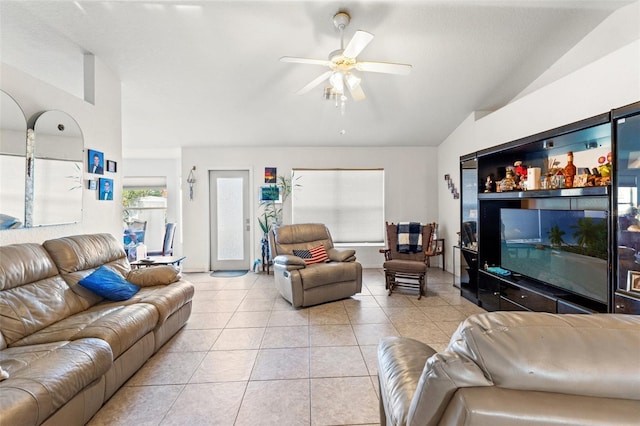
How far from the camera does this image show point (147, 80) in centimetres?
347

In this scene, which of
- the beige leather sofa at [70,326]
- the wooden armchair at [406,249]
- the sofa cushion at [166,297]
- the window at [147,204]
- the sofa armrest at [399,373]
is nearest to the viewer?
the sofa armrest at [399,373]

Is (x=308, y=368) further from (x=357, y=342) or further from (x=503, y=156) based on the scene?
(x=503, y=156)

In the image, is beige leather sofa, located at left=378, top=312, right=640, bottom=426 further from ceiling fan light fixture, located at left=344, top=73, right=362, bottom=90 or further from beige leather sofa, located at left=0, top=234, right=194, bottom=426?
ceiling fan light fixture, located at left=344, top=73, right=362, bottom=90

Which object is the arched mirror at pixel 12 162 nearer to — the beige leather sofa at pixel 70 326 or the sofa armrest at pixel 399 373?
the beige leather sofa at pixel 70 326

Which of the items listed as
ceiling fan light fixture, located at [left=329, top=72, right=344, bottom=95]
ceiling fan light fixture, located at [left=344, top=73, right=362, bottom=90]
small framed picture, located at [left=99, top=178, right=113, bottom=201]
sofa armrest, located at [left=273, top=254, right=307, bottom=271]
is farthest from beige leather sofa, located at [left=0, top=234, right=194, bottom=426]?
ceiling fan light fixture, located at [left=344, top=73, right=362, bottom=90]

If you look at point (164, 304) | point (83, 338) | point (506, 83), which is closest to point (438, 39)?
point (506, 83)

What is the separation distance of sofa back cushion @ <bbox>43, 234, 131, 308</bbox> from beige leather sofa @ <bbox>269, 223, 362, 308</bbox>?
1.73 metres

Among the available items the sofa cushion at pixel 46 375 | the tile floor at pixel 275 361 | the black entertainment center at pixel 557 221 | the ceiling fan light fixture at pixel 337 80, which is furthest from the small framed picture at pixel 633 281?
the sofa cushion at pixel 46 375

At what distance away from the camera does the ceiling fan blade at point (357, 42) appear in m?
1.98

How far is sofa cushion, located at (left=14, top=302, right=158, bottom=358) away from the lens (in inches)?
73.0

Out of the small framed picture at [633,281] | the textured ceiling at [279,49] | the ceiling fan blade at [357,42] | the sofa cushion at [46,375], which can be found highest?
the textured ceiling at [279,49]

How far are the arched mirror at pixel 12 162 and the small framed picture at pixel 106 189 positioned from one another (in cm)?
92

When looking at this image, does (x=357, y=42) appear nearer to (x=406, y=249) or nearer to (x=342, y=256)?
(x=342, y=256)

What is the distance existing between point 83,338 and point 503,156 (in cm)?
436
